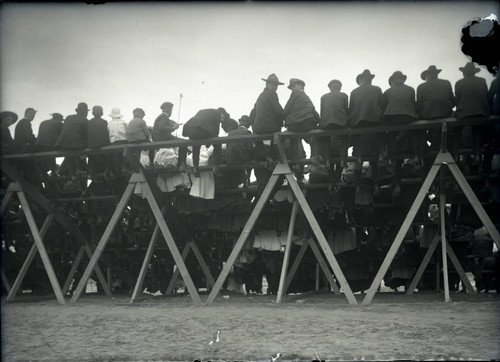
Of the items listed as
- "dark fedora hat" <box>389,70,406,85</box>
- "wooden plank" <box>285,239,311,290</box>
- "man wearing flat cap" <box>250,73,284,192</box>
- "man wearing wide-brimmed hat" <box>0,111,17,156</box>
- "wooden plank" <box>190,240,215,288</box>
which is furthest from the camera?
"wooden plank" <box>190,240,215,288</box>

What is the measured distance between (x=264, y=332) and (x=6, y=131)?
8200 millimetres

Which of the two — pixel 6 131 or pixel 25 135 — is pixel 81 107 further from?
pixel 6 131

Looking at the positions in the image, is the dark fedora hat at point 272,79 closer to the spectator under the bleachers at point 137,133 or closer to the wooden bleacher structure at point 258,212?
the wooden bleacher structure at point 258,212

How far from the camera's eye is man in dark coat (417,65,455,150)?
9.36m

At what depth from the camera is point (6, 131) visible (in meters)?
11.6

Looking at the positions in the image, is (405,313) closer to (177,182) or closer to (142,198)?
(177,182)

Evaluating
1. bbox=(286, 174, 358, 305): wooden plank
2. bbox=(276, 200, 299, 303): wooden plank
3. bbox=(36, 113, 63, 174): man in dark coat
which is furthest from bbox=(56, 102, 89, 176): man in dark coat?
bbox=(276, 200, 299, 303): wooden plank

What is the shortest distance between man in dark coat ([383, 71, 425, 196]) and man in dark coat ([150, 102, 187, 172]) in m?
4.41

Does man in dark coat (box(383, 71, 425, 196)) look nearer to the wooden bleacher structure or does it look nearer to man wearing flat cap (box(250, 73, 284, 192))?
the wooden bleacher structure

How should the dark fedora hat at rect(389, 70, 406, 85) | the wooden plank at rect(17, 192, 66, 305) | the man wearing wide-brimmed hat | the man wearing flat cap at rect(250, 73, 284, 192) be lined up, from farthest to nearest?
1. the man wearing wide-brimmed hat
2. the wooden plank at rect(17, 192, 66, 305)
3. the man wearing flat cap at rect(250, 73, 284, 192)
4. the dark fedora hat at rect(389, 70, 406, 85)

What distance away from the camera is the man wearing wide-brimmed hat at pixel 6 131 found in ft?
37.6

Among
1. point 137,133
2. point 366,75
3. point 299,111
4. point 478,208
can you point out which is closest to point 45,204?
point 137,133

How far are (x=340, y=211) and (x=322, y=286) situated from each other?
3075 millimetres

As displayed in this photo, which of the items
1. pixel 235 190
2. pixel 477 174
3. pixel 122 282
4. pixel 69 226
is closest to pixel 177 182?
pixel 235 190
